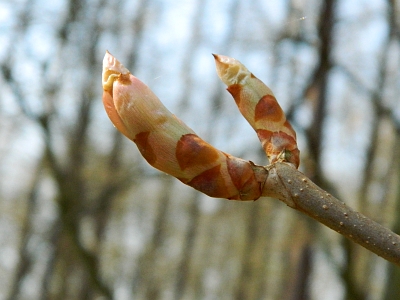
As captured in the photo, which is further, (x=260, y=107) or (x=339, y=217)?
(x=260, y=107)

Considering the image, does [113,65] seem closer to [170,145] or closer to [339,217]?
[170,145]

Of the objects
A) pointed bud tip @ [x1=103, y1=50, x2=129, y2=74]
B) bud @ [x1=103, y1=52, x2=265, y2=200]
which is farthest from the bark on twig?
pointed bud tip @ [x1=103, y1=50, x2=129, y2=74]

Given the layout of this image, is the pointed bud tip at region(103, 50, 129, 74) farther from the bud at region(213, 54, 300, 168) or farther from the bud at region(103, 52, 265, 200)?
the bud at region(213, 54, 300, 168)

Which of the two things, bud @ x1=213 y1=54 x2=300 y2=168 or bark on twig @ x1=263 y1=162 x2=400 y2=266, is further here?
bud @ x1=213 y1=54 x2=300 y2=168

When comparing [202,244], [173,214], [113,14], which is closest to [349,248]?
[113,14]

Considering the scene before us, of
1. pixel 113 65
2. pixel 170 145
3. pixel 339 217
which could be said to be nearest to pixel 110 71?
pixel 113 65

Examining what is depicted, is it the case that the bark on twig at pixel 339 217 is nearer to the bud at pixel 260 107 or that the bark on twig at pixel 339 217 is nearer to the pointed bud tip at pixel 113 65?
the bud at pixel 260 107

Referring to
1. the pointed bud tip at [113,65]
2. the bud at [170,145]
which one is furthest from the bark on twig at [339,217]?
the pointed bud tip at [113,65]

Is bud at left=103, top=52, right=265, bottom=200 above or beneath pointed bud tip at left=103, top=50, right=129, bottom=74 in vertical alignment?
beneath
